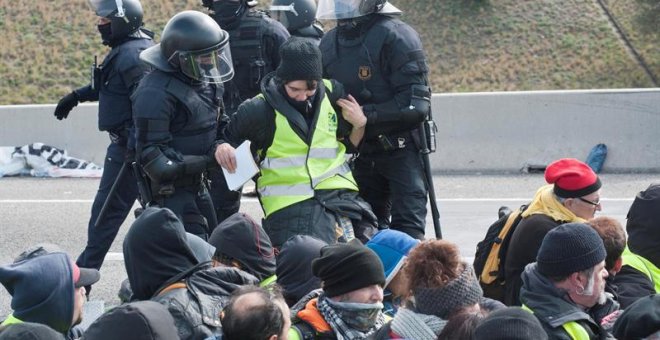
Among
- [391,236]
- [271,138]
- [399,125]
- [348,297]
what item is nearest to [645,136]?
[399,125]

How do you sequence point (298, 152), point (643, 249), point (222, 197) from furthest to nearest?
point (222, 197) → point (298, 152) → point (643, 249)

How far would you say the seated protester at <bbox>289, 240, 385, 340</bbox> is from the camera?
15.4 feet

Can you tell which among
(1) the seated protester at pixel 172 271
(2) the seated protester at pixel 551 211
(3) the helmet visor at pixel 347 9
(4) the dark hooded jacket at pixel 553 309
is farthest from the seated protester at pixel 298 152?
(4) the dark hooded jacket at pixel 553 309

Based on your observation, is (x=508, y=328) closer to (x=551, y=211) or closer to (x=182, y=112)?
(x=551, y=211)

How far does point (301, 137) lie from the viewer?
664cm

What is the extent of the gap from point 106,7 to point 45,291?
4.09m

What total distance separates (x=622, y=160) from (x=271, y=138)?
7.36 meters

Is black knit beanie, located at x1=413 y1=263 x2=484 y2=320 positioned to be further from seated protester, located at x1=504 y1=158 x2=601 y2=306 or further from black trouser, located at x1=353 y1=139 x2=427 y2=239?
black trouser, located at x1=353 y1=139 x2=427 y2=239

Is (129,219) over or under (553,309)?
under

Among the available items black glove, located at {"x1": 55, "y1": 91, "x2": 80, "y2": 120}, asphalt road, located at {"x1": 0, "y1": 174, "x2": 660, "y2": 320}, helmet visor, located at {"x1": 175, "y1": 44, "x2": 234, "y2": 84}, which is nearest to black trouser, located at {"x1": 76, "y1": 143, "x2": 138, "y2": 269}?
asphalt road, located at {"x1": 0, "y1": 174, "x2": 660, "y2": 320}

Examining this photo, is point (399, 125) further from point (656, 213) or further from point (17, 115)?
point (17, 115)

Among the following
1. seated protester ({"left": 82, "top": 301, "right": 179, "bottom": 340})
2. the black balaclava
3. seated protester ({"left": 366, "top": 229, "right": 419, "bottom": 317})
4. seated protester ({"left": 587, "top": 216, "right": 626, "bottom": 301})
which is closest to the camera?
seated protester ({"left": 82, "top": 301, "right": 179, "bottom": 340})

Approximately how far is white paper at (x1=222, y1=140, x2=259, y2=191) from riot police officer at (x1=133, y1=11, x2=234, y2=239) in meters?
0.39

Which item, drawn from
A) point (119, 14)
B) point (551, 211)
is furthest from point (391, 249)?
point (119, 14)
